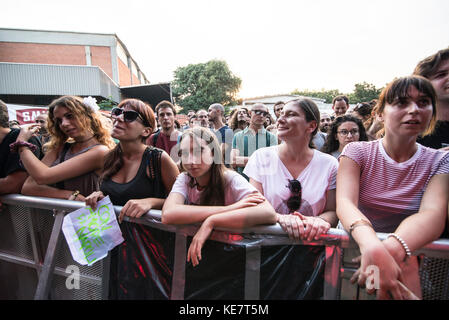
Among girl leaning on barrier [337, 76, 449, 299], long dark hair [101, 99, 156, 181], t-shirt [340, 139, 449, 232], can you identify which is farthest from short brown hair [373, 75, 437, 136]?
long dark hair [101, 99, 156, 181]

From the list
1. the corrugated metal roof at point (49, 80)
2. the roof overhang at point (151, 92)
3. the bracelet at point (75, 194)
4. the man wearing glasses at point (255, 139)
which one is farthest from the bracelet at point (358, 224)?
the corrugated metal roof at point (49, 80)

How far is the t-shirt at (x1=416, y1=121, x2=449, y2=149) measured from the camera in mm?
1719

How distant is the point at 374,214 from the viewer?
57.6 inches

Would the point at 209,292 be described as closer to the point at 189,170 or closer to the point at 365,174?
the point at 189,170

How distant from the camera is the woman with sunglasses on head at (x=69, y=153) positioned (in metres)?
1.92

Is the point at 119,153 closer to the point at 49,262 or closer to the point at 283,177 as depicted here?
the point at 49,262

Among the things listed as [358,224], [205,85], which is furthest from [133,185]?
[205,85]

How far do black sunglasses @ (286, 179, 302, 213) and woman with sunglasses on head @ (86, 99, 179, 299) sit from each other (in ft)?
3.08

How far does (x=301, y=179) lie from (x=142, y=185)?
125 cm

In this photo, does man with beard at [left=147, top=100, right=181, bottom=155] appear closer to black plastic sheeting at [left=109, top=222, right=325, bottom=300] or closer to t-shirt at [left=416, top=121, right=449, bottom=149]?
black plastic sheeting at [left=109, top=222, right=325, bottom=300]

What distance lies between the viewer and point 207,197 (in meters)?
1.64

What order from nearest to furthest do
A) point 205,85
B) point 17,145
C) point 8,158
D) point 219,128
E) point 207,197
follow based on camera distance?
point 207,197 < point 17,145 < point 8,158 < point 219,128 < point 205,85
